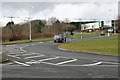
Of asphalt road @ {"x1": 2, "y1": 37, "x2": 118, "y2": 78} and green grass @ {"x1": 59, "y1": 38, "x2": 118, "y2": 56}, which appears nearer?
asphalt road @ {"x1": 2, "y1": 37, "x2": 118, "y2": 78}

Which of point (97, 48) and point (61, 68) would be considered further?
point (97, 48)

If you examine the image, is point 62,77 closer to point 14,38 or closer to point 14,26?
point 14,38

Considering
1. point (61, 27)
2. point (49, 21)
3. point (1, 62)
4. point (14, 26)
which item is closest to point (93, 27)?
point (49, 21)

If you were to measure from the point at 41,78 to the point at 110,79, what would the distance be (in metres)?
2.75

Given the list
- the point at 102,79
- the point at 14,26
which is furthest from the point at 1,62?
the point at 14,26

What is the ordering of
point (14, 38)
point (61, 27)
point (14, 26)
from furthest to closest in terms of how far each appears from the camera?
point (61, 27) < point (14, 26) < point (14, 38)

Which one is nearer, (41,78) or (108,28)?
(41,78)

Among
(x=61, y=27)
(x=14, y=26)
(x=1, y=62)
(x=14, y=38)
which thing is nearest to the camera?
(x=1, y=62)

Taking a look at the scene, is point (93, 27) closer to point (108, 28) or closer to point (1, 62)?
point (108, 28)

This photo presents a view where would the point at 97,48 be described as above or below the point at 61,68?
above

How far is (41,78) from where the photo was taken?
11.4 meters

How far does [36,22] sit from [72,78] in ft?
342

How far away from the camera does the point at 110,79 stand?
11.1m

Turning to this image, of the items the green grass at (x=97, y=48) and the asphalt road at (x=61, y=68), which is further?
the green grass at (x=97, y=48)
